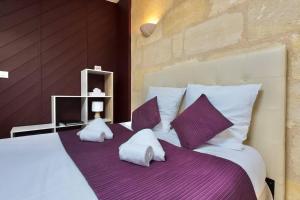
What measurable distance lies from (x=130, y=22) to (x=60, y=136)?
2.27 meters

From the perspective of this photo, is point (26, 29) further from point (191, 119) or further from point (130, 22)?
point (191, 119)

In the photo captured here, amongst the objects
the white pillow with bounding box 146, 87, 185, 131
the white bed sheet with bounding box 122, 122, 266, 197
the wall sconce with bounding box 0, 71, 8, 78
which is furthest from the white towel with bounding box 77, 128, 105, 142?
the wall sconce with bounding box 0, 71, 8, 78

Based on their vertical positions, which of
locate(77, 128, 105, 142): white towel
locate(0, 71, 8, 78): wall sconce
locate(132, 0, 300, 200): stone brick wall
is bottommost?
locate(77, 128, 105, 142): white towel

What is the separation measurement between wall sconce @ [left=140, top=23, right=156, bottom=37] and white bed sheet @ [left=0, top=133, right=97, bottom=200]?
1925 millimetres

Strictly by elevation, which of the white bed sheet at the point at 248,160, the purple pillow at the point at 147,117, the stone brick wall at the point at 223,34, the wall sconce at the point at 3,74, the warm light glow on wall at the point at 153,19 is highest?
the warm light glow on wall at the point at 153,19

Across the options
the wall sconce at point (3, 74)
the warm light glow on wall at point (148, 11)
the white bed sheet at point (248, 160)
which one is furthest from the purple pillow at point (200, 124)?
the wall sconce at point (3, 74)

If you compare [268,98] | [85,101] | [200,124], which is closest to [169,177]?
[200,124]

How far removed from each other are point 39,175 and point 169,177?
1.96 feet

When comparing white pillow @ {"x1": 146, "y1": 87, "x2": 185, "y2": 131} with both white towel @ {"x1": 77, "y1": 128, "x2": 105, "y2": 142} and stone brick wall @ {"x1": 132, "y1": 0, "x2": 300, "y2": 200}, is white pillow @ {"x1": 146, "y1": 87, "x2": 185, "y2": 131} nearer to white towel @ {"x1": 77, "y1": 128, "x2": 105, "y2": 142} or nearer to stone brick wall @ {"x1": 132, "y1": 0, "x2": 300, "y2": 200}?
stone brick wall @ {"x1": 132, "y1": 0, "x2": 300, "y2": 200}

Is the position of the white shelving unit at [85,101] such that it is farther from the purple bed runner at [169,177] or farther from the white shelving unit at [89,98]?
the purple bed runner at [169,177]

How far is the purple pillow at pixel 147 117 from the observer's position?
5.31 ft

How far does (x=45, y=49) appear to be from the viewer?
8.66 ft

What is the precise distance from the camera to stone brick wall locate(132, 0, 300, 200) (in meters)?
1.11

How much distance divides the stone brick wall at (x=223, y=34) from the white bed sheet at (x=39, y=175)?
4.25 ft
